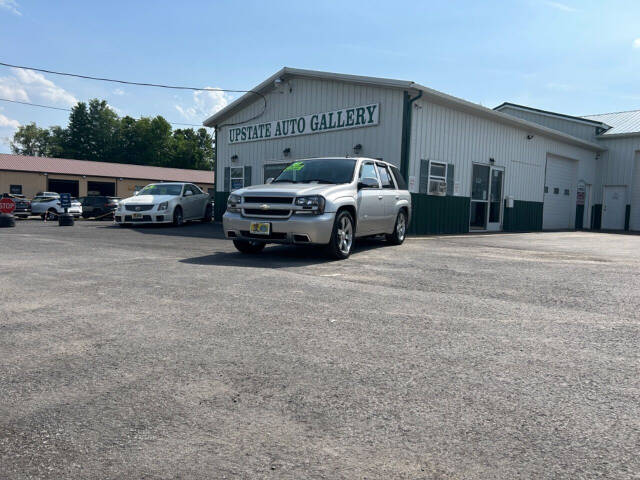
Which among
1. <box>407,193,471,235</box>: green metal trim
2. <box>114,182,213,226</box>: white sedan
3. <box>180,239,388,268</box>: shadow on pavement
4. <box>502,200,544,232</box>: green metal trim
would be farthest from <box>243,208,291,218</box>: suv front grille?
<box>502,200,544,232</box>: green metal trim

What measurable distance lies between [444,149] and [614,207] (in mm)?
14258

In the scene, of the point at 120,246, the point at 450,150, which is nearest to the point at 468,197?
the point at 450,150

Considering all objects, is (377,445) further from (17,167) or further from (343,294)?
(17,167)

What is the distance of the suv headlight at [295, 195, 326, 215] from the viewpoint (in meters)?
7.92

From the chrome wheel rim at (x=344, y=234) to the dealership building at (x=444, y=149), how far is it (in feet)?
20.6

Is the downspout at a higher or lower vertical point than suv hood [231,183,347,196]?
higher

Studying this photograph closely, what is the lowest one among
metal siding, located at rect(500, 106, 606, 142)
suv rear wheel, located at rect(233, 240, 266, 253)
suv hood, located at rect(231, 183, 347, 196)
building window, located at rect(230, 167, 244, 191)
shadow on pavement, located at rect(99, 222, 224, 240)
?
shadow on pavement, located at rect(99, 222, 224, 240)

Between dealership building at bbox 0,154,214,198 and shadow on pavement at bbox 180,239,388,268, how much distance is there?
26.7 m

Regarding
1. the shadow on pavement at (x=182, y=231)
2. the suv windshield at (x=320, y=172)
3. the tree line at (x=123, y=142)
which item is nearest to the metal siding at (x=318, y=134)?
the shadow on pavement at (x=182, y=231)

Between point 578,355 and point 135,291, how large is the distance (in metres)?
4.26

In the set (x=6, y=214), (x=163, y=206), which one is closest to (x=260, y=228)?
(x=163, y=206)

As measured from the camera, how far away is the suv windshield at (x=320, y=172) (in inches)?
358

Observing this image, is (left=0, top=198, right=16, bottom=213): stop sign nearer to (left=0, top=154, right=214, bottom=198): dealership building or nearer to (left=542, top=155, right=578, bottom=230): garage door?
(left=0, top=154, right=214, bottom=198): dealership building

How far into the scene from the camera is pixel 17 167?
38094 mm
